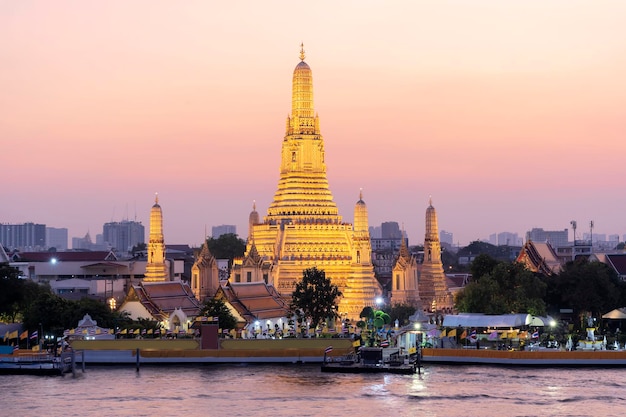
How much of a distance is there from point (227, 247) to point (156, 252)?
2558 inches

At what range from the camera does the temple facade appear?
393ft

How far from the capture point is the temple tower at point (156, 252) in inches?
4722

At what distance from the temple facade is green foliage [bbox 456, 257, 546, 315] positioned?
74.3 feet

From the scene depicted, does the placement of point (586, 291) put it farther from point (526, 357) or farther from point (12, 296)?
point (12, 296)

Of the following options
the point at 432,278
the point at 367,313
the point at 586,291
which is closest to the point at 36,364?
the point at 367,313

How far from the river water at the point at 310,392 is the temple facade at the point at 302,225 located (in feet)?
134

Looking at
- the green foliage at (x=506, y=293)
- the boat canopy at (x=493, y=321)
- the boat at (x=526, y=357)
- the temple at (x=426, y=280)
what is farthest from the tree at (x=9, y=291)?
the temple at (x=426, y=280)

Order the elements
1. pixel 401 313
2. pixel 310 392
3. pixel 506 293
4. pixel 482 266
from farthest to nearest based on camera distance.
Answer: pixel 401 313 < pixel 482 266 < pixel 506 293 < pixel 310 392

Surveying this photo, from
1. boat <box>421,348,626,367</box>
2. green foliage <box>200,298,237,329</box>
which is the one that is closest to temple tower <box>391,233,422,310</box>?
green foliage <box>200,298,237,329</box>

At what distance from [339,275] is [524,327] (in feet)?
107

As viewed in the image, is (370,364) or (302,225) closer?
(370,364)

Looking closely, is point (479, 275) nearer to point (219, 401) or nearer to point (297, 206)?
point (297, 206)

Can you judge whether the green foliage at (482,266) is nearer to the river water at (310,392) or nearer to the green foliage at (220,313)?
the green foliage at (220,313)

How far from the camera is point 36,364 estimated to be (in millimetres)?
75812
